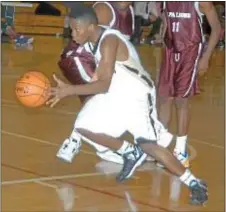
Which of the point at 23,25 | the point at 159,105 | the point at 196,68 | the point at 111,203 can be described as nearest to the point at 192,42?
the point at 196,68

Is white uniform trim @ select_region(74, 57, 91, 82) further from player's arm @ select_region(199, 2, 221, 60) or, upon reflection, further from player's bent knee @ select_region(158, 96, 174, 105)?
player's arm @ select_region(199, 2, 221, 60)

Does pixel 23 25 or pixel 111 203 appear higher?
pixel 111 203

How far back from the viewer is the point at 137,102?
237 inches

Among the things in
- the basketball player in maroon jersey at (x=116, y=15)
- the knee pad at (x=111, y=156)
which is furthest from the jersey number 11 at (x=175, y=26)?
the knee pad at (x=111, y=156)

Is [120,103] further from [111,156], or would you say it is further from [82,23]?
[111,156]

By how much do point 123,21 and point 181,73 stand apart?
0.90m

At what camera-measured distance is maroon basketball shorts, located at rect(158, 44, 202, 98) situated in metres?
6.87

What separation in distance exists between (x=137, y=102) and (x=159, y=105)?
3.87 ft

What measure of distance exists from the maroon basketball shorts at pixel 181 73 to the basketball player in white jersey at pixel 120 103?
680mm

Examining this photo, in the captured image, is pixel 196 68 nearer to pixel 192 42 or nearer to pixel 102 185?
pixel 192 42

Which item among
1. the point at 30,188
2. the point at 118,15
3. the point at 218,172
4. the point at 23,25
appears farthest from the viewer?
the point at 23,25

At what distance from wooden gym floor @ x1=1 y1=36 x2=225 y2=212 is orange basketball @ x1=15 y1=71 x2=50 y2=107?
0.68 meters

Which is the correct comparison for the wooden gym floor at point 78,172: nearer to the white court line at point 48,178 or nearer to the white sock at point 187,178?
the white court line at point 48,178

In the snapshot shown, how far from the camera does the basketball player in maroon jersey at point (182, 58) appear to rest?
683 cm
